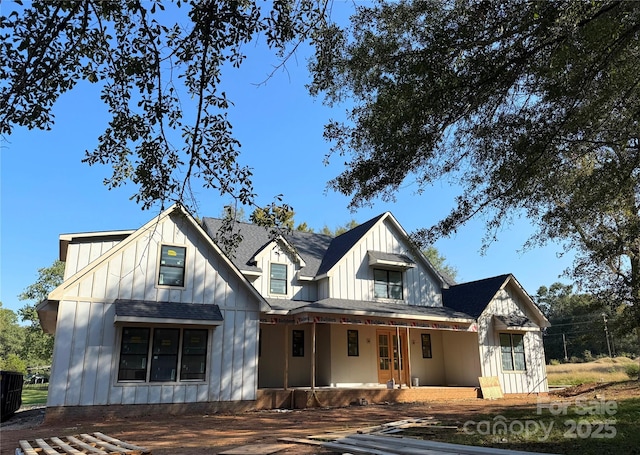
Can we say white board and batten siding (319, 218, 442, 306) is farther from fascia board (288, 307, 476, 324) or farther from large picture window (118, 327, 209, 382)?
large picture window (118, 327, 209, 382)

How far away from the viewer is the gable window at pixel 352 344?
18.7 meters

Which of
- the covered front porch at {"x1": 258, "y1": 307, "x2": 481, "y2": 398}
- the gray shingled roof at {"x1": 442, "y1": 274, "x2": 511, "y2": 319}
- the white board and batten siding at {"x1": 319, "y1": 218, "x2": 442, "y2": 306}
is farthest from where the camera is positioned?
the gray shingled roof at {"x1": 442, "y1": 274, "x2": 511, "y2": 319}

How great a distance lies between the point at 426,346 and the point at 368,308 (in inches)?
197

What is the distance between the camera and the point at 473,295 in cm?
2128

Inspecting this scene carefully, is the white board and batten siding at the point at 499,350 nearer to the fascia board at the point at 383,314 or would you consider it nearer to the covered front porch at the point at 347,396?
the fascia board at the point at 383,314

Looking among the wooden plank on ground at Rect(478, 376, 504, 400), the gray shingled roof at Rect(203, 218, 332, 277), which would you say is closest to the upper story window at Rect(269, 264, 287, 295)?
the gray shingled roof at Rect(203, 218, 332, 277)

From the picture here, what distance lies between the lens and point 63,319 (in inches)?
500

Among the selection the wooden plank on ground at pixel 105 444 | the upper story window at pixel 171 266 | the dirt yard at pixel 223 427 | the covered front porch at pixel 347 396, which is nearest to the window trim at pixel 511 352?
the covered front porch at pixel 347 396

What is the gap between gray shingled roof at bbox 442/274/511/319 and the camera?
66.3 feet

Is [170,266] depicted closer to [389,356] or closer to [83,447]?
[83,447]

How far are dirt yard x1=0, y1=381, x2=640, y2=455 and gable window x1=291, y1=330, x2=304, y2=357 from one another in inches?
161

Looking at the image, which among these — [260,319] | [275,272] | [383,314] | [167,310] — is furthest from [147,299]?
[383,314]

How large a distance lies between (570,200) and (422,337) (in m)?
13.2

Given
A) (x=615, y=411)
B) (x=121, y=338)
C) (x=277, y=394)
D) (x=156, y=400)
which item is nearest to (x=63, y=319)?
(x=121, y=338)
